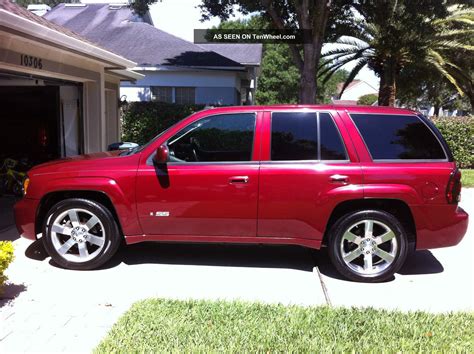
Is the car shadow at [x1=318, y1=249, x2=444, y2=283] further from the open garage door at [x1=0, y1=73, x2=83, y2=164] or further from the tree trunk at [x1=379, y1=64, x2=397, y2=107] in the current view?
the tree trunk at [x1=379, y1=64, x2=397, y2=107]

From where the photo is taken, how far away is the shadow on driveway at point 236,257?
5453 mm

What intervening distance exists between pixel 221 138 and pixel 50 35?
11.6 feet

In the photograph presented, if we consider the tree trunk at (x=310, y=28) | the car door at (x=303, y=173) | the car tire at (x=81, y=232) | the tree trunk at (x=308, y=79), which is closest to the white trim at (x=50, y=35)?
the car tire at (x=81, y=232)

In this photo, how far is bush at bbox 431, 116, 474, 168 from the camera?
1536 centimetres

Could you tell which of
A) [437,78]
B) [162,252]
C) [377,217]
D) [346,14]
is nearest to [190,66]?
[346,14]

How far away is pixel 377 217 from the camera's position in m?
4.84

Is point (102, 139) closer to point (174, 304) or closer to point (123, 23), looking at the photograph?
point (174, 304)

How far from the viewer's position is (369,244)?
490cm

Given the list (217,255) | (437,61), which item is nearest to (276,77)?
(437,61)

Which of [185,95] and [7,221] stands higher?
[185,95]

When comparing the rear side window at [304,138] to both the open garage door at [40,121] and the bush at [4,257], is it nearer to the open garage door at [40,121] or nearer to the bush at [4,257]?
the bush at [4,257]

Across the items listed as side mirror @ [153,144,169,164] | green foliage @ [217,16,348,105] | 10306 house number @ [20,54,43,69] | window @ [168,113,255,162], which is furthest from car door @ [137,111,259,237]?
green foliage @ [217,16,348,105]

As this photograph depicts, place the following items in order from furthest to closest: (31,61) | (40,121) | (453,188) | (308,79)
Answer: (308,79) < (40,121) < (31,61) < (453,188)

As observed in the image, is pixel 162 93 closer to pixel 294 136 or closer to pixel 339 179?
pixel 294 136
